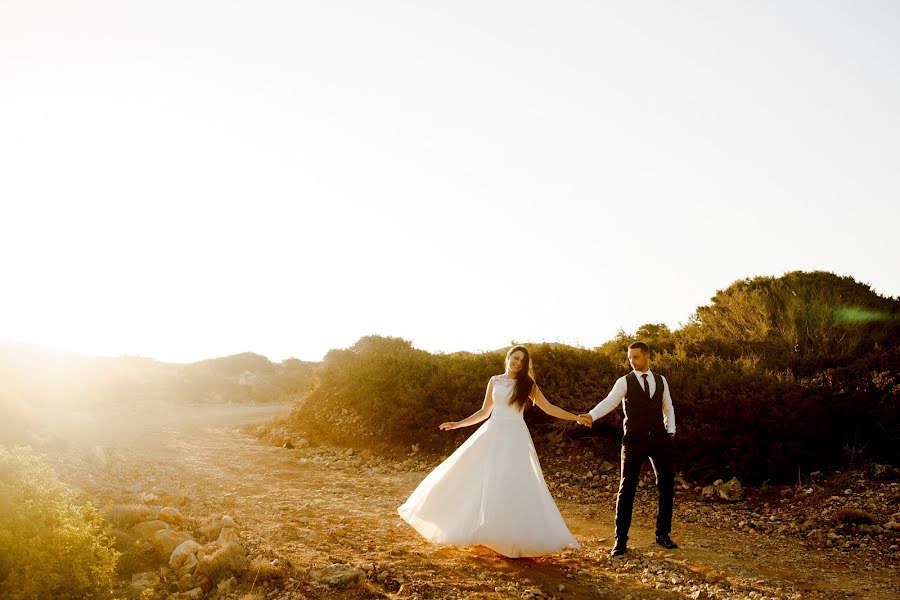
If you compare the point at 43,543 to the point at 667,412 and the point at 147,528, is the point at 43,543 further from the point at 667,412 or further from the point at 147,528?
the point at 667,412

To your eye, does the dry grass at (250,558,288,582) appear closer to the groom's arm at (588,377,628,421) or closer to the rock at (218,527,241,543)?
the rock at (218,527,241,543)

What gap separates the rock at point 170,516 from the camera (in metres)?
6.37

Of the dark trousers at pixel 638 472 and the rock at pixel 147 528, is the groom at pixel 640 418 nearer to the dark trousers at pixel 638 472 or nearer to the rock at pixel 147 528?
the dark trousers at pixel 638 472

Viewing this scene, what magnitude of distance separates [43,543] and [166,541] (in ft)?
4.97

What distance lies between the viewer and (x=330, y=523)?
7734 millimetres

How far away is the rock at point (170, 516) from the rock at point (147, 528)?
28 cm

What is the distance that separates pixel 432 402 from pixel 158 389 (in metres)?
21.1

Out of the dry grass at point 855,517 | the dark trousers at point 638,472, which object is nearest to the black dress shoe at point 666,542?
the dark trousers at point 638,472

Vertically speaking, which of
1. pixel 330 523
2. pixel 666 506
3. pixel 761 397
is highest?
pixel 761 397

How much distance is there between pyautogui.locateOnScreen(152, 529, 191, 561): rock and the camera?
18.3 feet

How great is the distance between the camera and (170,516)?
6402 millimetres

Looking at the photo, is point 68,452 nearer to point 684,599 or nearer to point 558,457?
point 558,457

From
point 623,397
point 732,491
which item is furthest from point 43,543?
point 732,491

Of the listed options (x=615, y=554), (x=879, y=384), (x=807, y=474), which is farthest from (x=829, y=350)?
(x=615, y=554)
